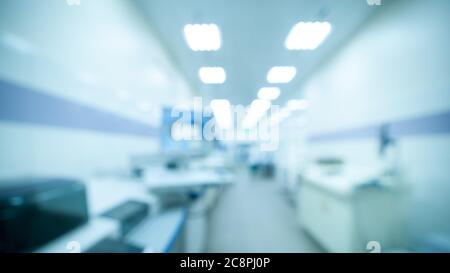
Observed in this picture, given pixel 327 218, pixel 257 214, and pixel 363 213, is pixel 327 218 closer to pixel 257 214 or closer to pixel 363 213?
pixel 363 213

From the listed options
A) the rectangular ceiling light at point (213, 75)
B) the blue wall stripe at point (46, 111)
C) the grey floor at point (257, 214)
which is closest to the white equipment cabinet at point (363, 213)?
the grey floor at point (257, 214)

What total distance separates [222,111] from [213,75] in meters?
0.23

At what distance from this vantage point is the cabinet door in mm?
1206

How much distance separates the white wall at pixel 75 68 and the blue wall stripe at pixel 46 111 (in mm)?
38

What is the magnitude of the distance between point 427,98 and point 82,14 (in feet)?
9.44

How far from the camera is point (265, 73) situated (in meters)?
1.07

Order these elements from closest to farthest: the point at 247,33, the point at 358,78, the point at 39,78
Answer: the point at 39,78
the point at 247,33
the point at 358,78

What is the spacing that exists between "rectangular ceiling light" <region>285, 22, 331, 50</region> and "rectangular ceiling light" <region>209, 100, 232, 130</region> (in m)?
0.54

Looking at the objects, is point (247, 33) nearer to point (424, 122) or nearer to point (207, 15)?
point (207, 15)

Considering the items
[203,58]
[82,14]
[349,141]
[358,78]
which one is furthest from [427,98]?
[82,14]

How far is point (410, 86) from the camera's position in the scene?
4.84ft

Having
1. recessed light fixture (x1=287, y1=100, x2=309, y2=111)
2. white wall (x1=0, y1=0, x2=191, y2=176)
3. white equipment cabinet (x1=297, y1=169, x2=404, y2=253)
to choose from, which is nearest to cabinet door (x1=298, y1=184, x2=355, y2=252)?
white equipment cabinet (x1=297, y1=169, x2=404, y2=253)

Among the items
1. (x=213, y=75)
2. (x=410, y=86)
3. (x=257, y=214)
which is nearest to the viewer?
(x=213, y=75)

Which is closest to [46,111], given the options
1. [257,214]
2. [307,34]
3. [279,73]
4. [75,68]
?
[75,68]
